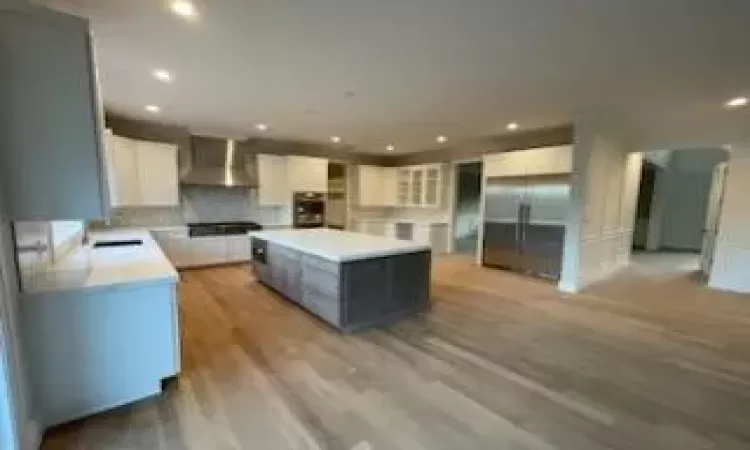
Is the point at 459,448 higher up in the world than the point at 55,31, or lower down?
lower down

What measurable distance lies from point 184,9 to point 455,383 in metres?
3.09

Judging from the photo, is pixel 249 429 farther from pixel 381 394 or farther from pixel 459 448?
pixel 459 448

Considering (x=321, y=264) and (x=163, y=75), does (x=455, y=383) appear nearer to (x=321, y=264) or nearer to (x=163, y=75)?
(x=321, y=264)

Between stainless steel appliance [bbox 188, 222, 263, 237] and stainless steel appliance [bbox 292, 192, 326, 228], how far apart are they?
0.82m

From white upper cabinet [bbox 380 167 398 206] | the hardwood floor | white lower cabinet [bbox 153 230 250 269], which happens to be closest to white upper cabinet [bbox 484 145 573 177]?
the hardwood floor

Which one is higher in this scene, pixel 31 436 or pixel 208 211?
pixel 208 211

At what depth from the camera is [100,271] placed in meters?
2.44

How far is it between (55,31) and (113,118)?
4.36 m

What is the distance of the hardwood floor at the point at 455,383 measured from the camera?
202cm

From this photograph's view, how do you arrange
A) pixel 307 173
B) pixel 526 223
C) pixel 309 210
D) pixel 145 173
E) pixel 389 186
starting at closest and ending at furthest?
pixel 145 173
pixel 526 223
pixel 307 173
pixel 309 210
pixel 389 186

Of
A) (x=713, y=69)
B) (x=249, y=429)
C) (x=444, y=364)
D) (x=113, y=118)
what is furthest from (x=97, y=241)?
(x=713, y=69)

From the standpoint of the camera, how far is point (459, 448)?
193 centimetres

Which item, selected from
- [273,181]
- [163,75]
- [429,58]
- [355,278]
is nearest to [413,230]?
[273,181]

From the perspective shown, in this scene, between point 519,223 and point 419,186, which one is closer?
point 519,223
